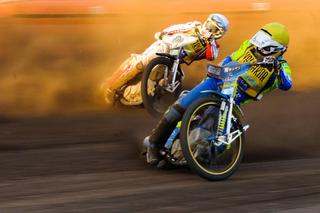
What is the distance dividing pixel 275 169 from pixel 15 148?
319cm

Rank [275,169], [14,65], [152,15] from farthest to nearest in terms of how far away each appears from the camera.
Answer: [152,15] < [14,65] < [275,169]

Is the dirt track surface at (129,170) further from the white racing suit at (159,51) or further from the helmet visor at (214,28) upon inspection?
the helmet visor at (214,28)

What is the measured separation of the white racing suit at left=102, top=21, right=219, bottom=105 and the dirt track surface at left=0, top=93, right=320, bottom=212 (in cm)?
47

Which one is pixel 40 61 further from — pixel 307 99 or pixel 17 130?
pixel 307 99

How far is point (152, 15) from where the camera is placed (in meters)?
14.5

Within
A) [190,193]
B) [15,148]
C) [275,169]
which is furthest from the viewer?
[15,148]

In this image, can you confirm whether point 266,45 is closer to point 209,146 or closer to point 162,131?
point 209,146

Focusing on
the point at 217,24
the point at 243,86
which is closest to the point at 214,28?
the point at 217,24

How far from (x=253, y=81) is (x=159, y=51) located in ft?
12.9

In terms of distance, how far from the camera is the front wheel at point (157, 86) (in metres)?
10.5

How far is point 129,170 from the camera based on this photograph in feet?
24.4

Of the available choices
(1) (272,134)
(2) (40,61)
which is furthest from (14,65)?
(1) (272,134)

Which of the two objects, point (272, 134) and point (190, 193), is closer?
point (190, 193)

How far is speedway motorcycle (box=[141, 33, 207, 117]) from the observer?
413 inches
